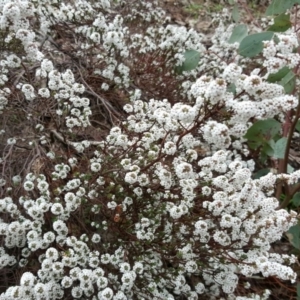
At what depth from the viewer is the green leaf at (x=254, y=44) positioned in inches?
90.0

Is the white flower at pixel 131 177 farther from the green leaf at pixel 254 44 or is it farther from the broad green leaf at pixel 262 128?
the green leaf at pixel 254 44

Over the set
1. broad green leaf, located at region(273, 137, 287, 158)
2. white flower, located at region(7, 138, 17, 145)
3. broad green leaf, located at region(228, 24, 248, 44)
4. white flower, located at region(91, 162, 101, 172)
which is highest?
broad green leaf, located at region(228, 24, 248, 44)

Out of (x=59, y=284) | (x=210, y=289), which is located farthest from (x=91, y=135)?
(x=210, y=289)

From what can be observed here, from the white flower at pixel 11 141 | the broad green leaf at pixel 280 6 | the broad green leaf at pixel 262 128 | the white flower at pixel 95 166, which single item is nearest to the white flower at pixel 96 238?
the white flower at pixel 95 166

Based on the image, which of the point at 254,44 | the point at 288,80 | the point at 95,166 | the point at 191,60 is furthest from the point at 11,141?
the point at 288,80

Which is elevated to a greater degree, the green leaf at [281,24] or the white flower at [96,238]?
the green leaf at [281,24]

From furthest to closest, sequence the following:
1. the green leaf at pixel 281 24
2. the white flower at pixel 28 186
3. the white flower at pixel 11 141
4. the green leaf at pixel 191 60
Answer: the green leaf at pixel 191 60, the white flower at pixel 11 141, the green leaf at pixel 281 24, the white flower at pixel 28 186

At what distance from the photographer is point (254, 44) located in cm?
233

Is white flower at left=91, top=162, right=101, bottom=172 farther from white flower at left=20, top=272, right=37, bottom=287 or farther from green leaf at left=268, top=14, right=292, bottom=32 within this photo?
green leaf at left=268, top=14, right=292, bottom=32

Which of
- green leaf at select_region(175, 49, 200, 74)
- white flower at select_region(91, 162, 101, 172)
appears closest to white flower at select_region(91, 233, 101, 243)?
white flower at select_region(91, 162, 101, 172)

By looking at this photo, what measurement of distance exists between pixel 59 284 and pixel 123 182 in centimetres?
59

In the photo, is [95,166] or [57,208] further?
[95,166]

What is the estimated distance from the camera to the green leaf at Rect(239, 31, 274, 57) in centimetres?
229

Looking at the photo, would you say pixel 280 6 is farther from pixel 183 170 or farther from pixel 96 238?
pixel 96 238
